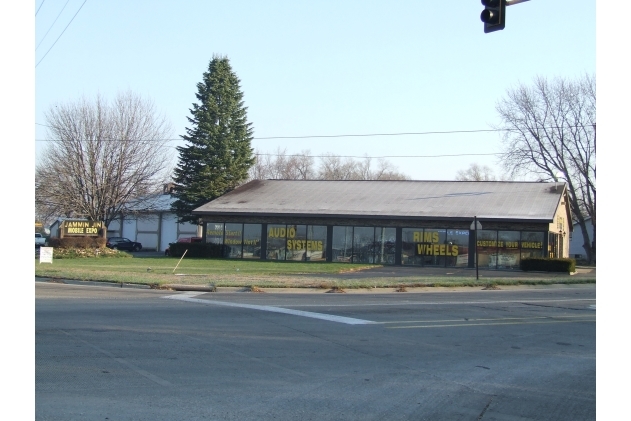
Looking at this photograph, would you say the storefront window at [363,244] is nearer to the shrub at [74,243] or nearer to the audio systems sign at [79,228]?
the shrub at [74,243]

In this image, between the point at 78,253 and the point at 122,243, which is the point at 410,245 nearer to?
the point at 78,253

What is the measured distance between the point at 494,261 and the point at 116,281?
79.4 ft

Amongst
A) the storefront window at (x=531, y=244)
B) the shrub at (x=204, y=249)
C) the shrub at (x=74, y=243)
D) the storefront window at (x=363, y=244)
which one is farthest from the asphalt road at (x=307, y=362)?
the shrub at (x=204, y=249)

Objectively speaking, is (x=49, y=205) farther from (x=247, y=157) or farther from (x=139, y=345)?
(x=139, y=345)

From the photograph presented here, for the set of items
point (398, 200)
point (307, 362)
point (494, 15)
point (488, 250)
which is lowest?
point (307, 362)

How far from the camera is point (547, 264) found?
117 ft

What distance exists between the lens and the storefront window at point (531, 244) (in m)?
38.6

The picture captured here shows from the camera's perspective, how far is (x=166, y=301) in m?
17.3

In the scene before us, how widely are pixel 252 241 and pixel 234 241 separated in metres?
1.32

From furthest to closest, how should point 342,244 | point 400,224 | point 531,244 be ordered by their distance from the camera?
point 342,244
point 400,224
point 531,244

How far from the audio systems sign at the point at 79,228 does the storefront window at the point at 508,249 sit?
25.8m

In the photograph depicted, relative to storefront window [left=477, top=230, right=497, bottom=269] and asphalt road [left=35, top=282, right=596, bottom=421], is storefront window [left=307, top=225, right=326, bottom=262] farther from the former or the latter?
asphalt road [left=35, top=282, right=596, bottom=421]

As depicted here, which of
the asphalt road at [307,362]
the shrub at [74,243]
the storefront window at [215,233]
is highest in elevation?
the storefront window at [215,233]

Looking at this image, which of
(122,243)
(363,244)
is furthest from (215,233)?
(122,243)
